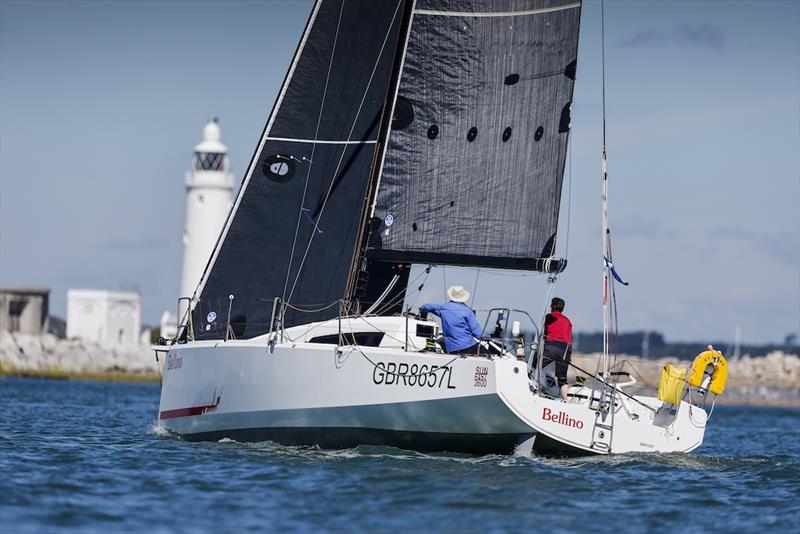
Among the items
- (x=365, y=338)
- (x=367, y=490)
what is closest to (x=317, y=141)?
(x=365, y=338)

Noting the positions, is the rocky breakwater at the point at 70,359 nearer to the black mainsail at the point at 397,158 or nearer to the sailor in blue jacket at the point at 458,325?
the black mainsail at the point at 397,158

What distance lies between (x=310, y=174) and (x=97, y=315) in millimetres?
58339

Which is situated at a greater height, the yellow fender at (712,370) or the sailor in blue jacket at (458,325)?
the sailor in blue jacket at (458,325)

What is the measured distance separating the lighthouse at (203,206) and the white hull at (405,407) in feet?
130

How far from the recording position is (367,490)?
13.3 metres

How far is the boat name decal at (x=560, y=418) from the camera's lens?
15.5m

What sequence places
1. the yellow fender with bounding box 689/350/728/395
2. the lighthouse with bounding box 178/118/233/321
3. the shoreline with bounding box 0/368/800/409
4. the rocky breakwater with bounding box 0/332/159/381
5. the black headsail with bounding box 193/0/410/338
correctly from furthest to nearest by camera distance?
the rocky breakwater with bounding box 0/332/159/381
the shoreline with bounding box 0/368/800/409
the lighthouse with bounding box 178/118/233/321
the black headsail with bounding box 193/0/410/338
the yellow fender with bounding box 689/350/728/395

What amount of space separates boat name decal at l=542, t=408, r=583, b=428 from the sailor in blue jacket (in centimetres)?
113

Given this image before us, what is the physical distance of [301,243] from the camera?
18172mm

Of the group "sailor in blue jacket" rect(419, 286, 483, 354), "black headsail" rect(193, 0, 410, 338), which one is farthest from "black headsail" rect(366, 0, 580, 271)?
"sailor in blue jacket" rect(419, 286, 483, 354)

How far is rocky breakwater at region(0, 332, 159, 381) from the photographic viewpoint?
6525cm

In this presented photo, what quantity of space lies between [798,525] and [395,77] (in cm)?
806

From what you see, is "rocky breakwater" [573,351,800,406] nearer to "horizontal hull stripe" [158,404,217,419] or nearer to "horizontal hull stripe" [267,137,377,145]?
"horizontal hull stripe" [158,404,217,419]

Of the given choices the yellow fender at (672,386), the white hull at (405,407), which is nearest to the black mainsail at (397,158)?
the white hull at (405,407)
